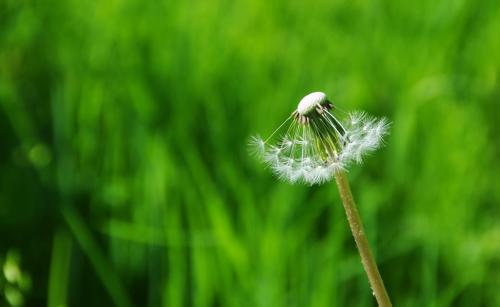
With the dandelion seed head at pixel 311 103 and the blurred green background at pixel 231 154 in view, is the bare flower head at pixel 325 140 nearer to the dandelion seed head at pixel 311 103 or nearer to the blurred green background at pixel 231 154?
the dandelion seed head at pixel 311 103

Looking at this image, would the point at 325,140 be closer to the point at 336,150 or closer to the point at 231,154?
the point at 336,150

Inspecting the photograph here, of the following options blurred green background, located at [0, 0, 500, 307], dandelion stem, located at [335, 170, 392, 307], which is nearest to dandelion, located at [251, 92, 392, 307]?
dandelion stem, located at [335, 170, 392, 307]

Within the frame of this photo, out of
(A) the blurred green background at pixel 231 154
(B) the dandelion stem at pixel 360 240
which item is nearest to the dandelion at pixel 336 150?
(B) the dandelion stem at pixel 360 240

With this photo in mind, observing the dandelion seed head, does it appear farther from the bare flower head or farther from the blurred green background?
the blurred green background

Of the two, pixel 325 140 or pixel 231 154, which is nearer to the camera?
pixel 325 140

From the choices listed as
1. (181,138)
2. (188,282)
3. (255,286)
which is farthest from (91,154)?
(255,286)

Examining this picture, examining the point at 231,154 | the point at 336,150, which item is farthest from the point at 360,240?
the point at 231,154

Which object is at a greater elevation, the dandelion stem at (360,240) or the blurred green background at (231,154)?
the blurred green background at (231,154)

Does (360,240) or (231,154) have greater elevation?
(231,154)
